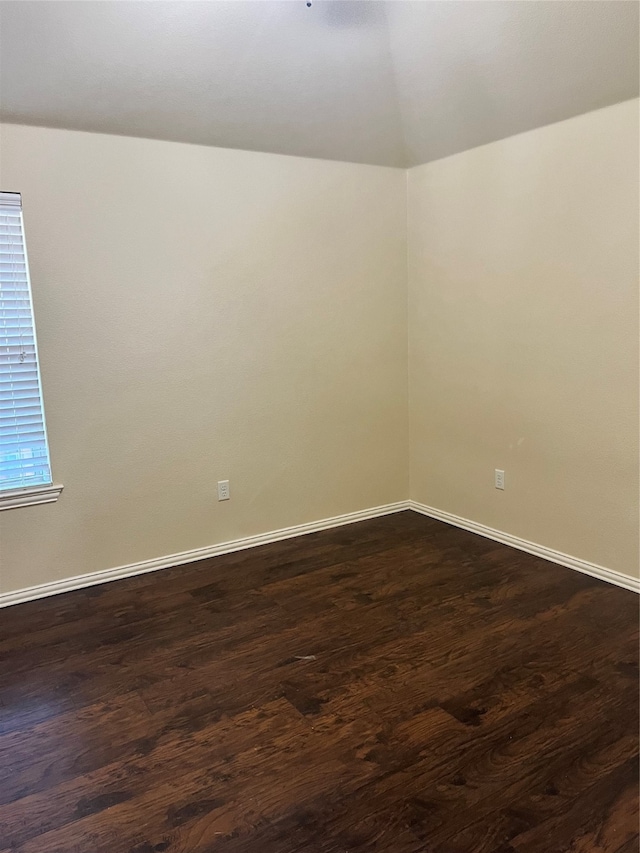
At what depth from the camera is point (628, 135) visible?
258 cm

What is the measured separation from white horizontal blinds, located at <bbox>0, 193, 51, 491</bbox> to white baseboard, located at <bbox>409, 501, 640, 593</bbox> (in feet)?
7.43

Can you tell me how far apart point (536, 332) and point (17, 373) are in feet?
8.21

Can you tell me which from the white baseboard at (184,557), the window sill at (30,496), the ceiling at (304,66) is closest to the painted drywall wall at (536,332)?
the ceiling at (304,66)

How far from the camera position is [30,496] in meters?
2.88

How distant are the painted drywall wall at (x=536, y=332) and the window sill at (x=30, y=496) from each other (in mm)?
2192

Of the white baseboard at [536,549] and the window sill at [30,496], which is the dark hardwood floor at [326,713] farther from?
the window sill at [30,496]

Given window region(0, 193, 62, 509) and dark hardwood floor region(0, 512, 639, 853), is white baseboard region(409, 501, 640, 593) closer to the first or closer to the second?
dark hardwood floor region(0, 512, 639, 853)

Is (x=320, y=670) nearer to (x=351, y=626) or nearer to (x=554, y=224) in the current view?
(x=351, y=626)

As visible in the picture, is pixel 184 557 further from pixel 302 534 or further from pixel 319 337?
pixel 319 337

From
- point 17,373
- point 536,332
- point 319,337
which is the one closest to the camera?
point 17,373

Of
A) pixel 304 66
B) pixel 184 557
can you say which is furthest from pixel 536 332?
pixel 184 557

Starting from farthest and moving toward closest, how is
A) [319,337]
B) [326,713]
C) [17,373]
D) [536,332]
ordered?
[319,337]
[536,332]
[17,373]
[326,713]

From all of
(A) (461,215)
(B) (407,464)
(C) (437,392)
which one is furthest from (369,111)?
(B) (407,464)

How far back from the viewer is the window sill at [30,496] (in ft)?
9.29
